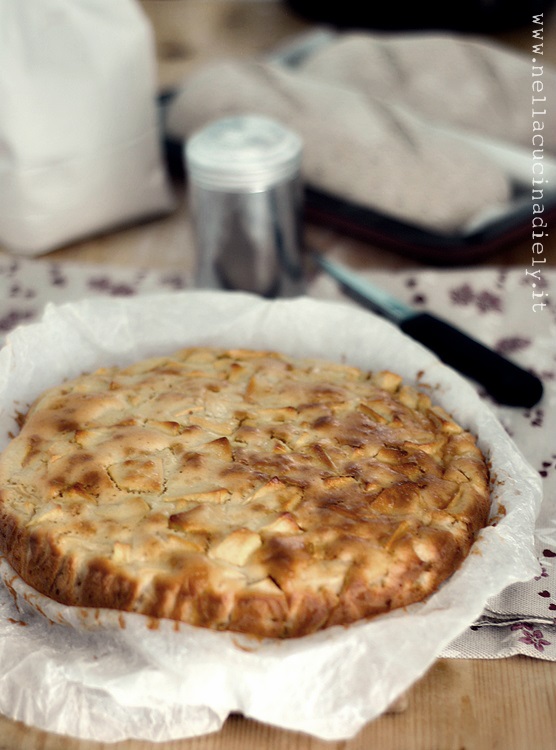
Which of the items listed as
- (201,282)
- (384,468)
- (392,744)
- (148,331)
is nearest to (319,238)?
(201,282)

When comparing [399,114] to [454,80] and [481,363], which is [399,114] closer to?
[454,80]

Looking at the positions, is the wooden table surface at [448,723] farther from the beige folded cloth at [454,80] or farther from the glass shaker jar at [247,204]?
the beige folded cloth at [454,80]

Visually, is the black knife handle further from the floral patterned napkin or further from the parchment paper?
the parchment paper

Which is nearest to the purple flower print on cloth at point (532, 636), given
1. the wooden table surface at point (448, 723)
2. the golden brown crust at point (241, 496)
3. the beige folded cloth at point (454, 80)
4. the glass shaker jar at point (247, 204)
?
the wooden table surface at point (448, 723)

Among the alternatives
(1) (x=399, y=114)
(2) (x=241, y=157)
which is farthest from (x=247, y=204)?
(1) (x=399, y=114)

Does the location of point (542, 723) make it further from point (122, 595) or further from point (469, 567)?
point (122, 595)

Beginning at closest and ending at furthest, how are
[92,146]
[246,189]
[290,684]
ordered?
[290,684] < [246,189] < [92,146]
